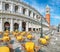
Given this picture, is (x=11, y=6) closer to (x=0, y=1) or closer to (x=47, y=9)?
(x=0, y=1)

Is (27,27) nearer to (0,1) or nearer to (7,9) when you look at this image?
(7,9)

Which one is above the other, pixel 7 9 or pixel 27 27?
pixel 7 9

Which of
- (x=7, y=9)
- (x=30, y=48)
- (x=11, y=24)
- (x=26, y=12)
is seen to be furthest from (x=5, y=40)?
(x=26, y=12)

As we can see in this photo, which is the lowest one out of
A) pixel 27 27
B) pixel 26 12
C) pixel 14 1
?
pixel 27 27

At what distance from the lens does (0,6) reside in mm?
50531

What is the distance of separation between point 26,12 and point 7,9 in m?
8.76

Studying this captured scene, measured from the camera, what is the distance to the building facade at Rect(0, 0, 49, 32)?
5053 cm

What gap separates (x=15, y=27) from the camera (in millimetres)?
55406

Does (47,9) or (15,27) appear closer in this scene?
(15,27)

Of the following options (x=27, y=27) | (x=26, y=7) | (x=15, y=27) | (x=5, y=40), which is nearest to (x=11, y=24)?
(x=15, y=27)

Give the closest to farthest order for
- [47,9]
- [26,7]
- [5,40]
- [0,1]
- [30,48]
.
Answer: [30,48]
[5,40]
[0,1]
[26,7]
[47,9]

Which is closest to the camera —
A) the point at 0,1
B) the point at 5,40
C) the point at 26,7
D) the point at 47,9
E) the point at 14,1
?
the point at 5,40

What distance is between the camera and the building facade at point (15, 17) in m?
50.5

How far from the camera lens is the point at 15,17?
5203 cm
